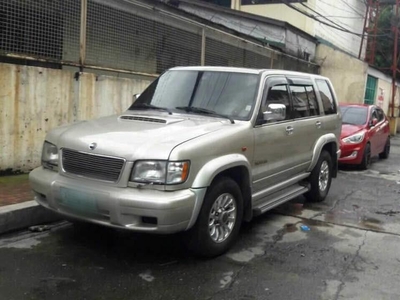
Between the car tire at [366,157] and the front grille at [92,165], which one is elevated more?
the front grille at [92,165]

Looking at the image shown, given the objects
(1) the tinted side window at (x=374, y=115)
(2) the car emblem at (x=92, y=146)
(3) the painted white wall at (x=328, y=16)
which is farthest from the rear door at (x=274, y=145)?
(3) the painted white wall at (x=328, y=16)

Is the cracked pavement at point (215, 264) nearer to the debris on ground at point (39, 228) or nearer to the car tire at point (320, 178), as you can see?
the debris on ground at point (39, 228)

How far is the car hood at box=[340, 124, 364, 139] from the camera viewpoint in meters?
10.3

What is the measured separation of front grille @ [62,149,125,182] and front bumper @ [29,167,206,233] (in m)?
0.09

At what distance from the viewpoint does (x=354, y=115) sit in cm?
1118

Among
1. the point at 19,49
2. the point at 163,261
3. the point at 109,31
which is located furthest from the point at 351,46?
the point at 163,261

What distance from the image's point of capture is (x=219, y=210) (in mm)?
4406

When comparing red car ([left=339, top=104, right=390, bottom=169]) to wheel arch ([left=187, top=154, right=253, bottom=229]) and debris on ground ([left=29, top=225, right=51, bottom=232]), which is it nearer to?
wheel arch ([left=187, top=154, right=253, bottom=229])

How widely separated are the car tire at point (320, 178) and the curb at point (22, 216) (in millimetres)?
3611

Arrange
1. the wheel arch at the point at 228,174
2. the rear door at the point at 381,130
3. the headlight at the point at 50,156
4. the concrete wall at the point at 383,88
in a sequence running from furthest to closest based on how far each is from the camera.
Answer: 1. the concrete wall at the point at 383,88
2. the rear door at the point at 381,130
3. the headlight at the point at 50,156
4. the wheel arch at the point at 228,174

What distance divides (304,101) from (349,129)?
4.63 meters

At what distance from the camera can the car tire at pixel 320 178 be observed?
666 centimetres

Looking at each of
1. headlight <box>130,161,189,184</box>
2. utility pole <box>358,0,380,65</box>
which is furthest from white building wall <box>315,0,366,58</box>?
headlight <box>130,161,189,184</box>

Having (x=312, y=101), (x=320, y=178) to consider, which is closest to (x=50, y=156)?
(x=312, y=101)
